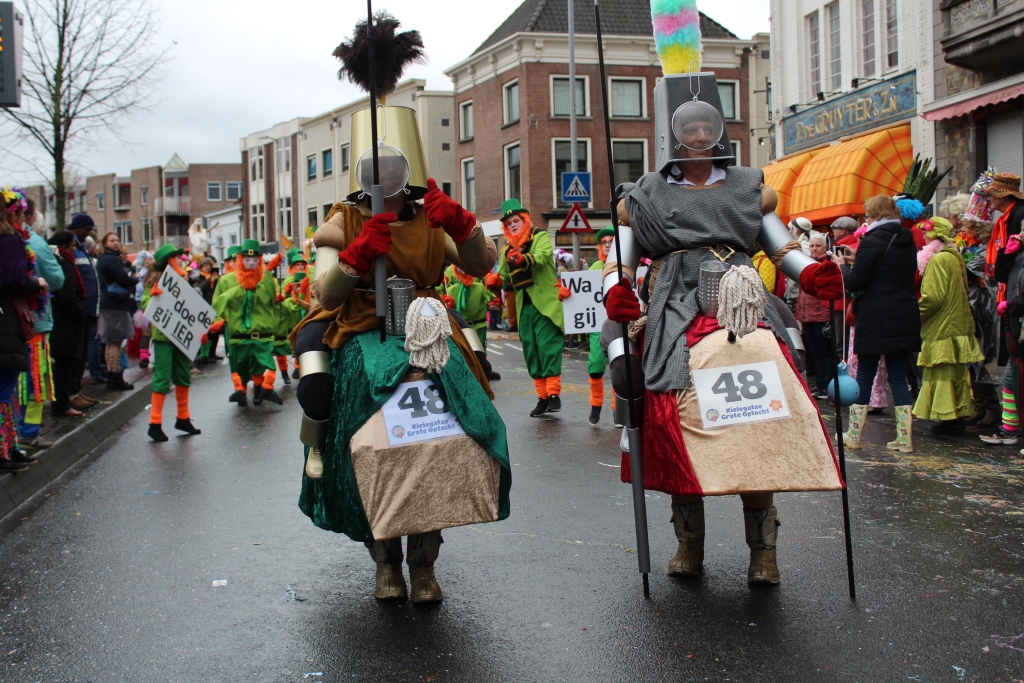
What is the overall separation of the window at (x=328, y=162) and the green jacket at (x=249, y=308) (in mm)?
44600

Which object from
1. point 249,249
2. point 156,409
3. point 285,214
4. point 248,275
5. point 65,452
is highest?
point 285,214

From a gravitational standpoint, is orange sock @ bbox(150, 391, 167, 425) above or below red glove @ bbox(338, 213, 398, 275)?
below

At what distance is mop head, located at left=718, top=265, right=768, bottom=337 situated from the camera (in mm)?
4020

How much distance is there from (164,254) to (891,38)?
15.8m

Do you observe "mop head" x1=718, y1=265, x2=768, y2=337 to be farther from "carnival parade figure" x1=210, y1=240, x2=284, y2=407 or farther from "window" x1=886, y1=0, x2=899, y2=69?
"window" x1=886, y1=0, x2=899, y2=69

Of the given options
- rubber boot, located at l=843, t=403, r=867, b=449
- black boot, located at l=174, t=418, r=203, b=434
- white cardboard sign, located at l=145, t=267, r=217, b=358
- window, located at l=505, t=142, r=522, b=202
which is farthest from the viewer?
window, located at l=505, t=142, r=522, b=202

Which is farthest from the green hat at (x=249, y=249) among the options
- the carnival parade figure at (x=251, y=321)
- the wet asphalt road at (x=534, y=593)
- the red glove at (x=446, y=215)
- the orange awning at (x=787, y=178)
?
the orange awning at (x=787, y=178)

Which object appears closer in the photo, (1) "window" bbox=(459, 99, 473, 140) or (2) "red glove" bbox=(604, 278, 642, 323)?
(2) "red glove" bbox=(604, 278, 642, 323)

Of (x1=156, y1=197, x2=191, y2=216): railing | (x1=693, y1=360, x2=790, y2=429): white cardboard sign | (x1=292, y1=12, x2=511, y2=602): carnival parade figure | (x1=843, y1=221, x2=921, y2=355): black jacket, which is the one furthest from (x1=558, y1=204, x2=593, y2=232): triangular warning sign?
(x1=156, y1=197, x2=191, y2=216): railing

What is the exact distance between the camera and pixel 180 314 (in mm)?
9352

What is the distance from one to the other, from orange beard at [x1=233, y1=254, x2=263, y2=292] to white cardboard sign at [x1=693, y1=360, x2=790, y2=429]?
9.31 m

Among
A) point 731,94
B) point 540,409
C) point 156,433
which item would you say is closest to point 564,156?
point 731,94

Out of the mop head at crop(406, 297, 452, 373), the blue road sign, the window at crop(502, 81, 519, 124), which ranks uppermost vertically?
the window at crop(502, 81, 519, 124)

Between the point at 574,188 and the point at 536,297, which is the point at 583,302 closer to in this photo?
the point at 536,297
